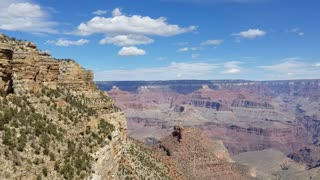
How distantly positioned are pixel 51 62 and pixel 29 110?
8131 millimetres

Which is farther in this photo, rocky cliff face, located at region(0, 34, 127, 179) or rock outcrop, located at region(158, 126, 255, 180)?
rock outcrop, located at region(158, 126, 255, 180)

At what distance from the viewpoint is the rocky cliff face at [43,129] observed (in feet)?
68.4

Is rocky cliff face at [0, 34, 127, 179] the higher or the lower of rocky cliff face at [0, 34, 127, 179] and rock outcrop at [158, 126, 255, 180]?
the higher

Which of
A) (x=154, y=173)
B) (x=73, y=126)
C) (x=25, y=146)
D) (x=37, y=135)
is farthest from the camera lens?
(x=154, y=173)

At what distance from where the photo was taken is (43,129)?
23.6 meters

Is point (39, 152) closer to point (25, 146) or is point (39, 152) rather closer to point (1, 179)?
point (25, 146)

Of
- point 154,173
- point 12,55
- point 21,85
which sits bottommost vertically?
point 154,173

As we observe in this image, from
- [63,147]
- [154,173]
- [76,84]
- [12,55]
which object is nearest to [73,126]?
[63,147]

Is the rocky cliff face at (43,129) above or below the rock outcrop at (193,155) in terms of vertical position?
above

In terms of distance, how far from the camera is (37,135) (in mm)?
23031

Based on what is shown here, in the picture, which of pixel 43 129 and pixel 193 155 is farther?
pixel 193 155

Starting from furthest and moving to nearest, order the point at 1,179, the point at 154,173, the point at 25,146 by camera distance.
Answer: the point at 154,173 → the point at 25,146 → the point at 1,179

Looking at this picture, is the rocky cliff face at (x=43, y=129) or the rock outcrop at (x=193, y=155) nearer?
the rocky cliff face at (x=43, y=129)

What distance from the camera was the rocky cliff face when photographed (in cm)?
2084
